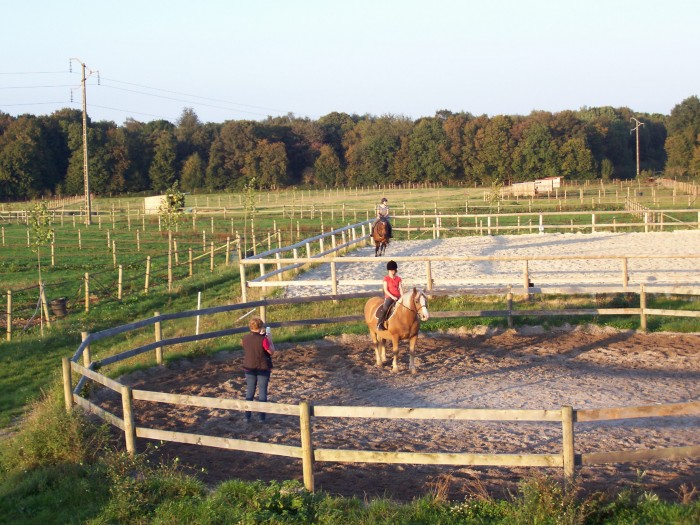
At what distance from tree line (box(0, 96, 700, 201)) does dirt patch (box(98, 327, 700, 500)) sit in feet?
239

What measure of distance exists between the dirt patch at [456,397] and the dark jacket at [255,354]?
30.5 inches

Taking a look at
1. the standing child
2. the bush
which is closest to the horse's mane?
the standing child

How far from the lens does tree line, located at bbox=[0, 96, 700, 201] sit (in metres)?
87.8

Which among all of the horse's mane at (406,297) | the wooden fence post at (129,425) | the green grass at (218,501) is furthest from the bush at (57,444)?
the horse's mane at (406,297)

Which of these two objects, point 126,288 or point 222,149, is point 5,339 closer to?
point 126,288

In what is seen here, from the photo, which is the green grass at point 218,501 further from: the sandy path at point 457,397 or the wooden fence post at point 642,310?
the wooden fence post at point 642,310

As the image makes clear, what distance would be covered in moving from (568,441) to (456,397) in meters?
4.62

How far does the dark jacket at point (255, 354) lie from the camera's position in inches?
395

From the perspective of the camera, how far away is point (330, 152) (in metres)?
99.1

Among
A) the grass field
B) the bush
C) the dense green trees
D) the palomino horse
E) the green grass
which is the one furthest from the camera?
the dense green trees

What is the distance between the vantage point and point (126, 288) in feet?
84.0

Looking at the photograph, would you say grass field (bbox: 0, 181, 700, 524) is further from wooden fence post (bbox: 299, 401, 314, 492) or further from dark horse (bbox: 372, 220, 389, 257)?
dark horse (bbox: 372, 220, 389, 257)

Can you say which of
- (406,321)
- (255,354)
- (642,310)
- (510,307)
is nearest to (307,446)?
(255,354)

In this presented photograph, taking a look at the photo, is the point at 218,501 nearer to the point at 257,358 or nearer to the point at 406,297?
the point at 257,358
